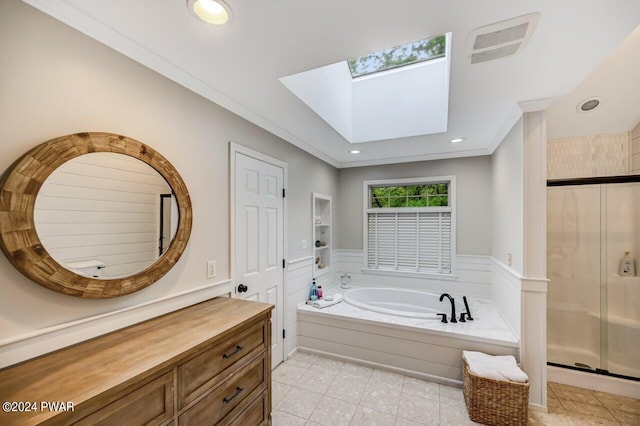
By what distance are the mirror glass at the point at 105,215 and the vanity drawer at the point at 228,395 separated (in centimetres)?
76

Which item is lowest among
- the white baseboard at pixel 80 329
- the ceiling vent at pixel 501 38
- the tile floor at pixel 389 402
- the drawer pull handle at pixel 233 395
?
the tile floor at pixel 389 402

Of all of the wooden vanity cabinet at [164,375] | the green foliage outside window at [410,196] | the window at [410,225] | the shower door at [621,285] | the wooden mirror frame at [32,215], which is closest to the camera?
the wooden vanity cabinet at [164,375]

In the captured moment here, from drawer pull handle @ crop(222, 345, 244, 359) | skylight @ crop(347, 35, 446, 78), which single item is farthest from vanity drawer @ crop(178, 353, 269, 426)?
skylight @ crop(347, 35, 446, 78)

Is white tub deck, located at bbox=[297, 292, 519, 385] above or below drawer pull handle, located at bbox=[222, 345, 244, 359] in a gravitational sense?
below

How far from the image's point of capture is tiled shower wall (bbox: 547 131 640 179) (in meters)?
2.66

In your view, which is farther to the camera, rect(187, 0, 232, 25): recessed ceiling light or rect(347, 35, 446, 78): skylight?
rect(347, 35, 446, 78): skylight

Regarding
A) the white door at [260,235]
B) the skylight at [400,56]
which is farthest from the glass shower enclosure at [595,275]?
the white door at [260,235]

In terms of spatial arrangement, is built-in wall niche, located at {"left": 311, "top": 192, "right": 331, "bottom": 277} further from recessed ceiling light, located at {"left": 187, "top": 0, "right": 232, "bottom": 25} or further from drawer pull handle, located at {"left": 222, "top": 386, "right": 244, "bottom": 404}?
recessed ceiling light, located at {"left": 187, "top": 0, "right": 232, "bottom": 25}

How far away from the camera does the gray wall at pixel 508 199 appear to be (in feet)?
7.54

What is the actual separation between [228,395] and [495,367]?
77.6 inches

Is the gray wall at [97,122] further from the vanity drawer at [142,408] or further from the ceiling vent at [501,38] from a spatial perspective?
the ceiling vent at [501,38]

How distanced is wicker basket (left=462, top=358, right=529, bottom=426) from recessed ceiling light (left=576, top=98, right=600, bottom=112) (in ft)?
8.21

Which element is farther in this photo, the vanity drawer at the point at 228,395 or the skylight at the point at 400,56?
the skylight at the point at 400,56

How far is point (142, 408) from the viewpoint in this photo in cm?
101
